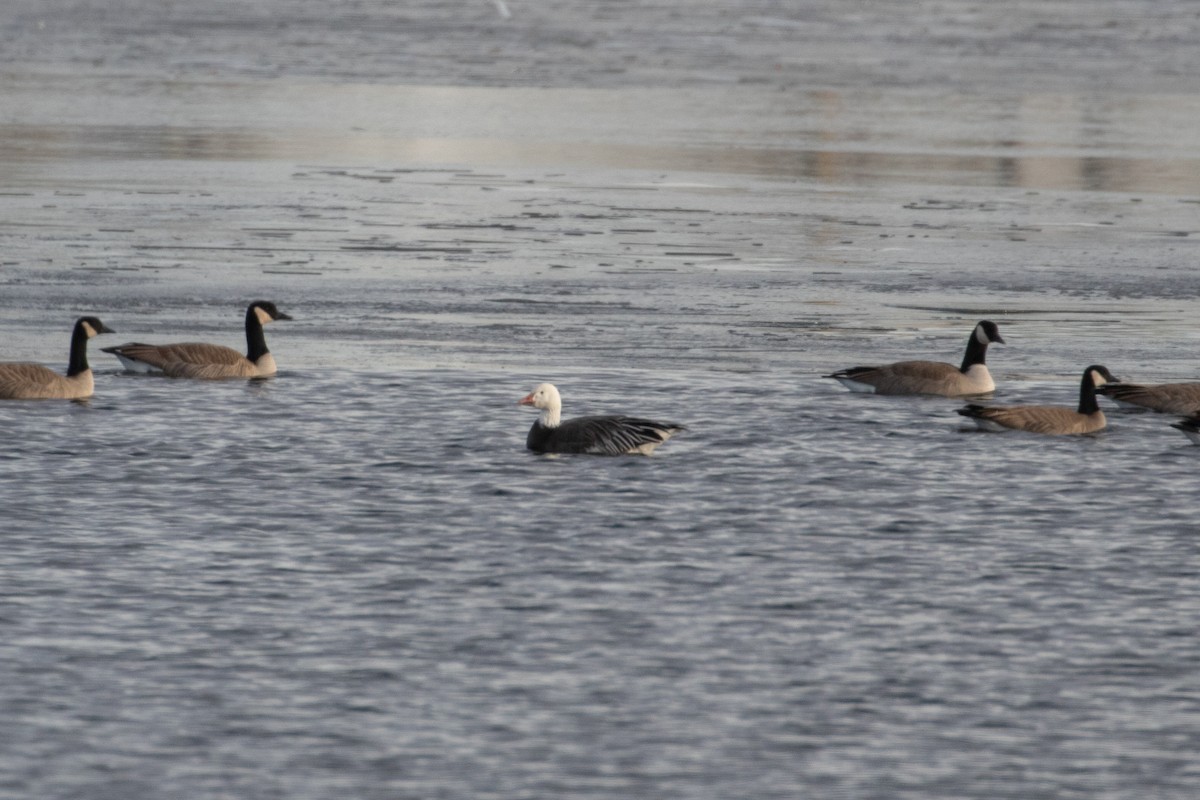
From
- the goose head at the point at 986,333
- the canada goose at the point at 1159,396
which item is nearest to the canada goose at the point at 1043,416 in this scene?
the canada goose at the point at 1159,396

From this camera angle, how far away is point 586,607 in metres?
9.61

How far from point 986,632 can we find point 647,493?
3328 mm

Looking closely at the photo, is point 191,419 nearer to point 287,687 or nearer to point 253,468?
point 253,468

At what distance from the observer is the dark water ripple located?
760cm

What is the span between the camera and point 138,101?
124 ft

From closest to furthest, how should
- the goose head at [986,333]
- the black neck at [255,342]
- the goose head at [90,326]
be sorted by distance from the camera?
the goose head at [90,326]
the goose head at [986,333]
the black neck at [255,342]

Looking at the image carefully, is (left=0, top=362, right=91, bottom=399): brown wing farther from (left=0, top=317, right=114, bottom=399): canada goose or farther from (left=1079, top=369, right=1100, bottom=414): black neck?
(left=1079, top=369, right=1100, bottom=414): black neck

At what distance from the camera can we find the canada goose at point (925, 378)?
1503 cm

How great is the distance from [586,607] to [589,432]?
3.57m

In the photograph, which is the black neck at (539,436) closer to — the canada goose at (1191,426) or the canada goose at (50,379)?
the canada goose at (50,379)

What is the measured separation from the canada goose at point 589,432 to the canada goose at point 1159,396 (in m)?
3.31

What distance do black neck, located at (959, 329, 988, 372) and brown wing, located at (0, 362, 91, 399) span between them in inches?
261

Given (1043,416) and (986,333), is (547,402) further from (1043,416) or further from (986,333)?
(986,333)

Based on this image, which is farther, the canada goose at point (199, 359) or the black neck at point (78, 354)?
the canada goose at point (199, 359)
